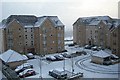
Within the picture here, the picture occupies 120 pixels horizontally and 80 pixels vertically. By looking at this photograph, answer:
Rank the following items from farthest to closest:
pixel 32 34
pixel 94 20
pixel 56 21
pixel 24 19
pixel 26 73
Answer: pixel 94 20 → pixel 56 21 → pixel 24 19 → pixel 32 34 → pixel 26 73

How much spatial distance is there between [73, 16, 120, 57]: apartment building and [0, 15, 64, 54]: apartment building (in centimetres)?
684

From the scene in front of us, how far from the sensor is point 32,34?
979 inches

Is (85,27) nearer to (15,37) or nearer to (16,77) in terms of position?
(15,37)

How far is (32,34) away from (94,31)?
10.6 m

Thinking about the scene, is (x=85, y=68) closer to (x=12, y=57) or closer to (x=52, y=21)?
(x=12, y=57)

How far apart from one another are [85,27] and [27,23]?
1101cm

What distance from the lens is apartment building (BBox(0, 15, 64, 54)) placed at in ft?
77.3

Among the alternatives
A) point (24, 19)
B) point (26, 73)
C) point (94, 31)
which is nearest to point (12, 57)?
point (26, 73)

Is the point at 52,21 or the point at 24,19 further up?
the point at 24,19

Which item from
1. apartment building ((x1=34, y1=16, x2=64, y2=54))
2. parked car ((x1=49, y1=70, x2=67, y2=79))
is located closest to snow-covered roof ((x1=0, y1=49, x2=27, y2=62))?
parked car ((x1=49, y1=70, x2=67, y2=79))

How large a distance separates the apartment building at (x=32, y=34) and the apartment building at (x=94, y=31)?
684cm

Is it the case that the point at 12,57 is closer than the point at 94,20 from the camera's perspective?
Yes

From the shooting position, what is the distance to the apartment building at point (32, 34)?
2355 centimetres

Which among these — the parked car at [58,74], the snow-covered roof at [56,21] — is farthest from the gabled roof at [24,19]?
the parked car at [58,74]
